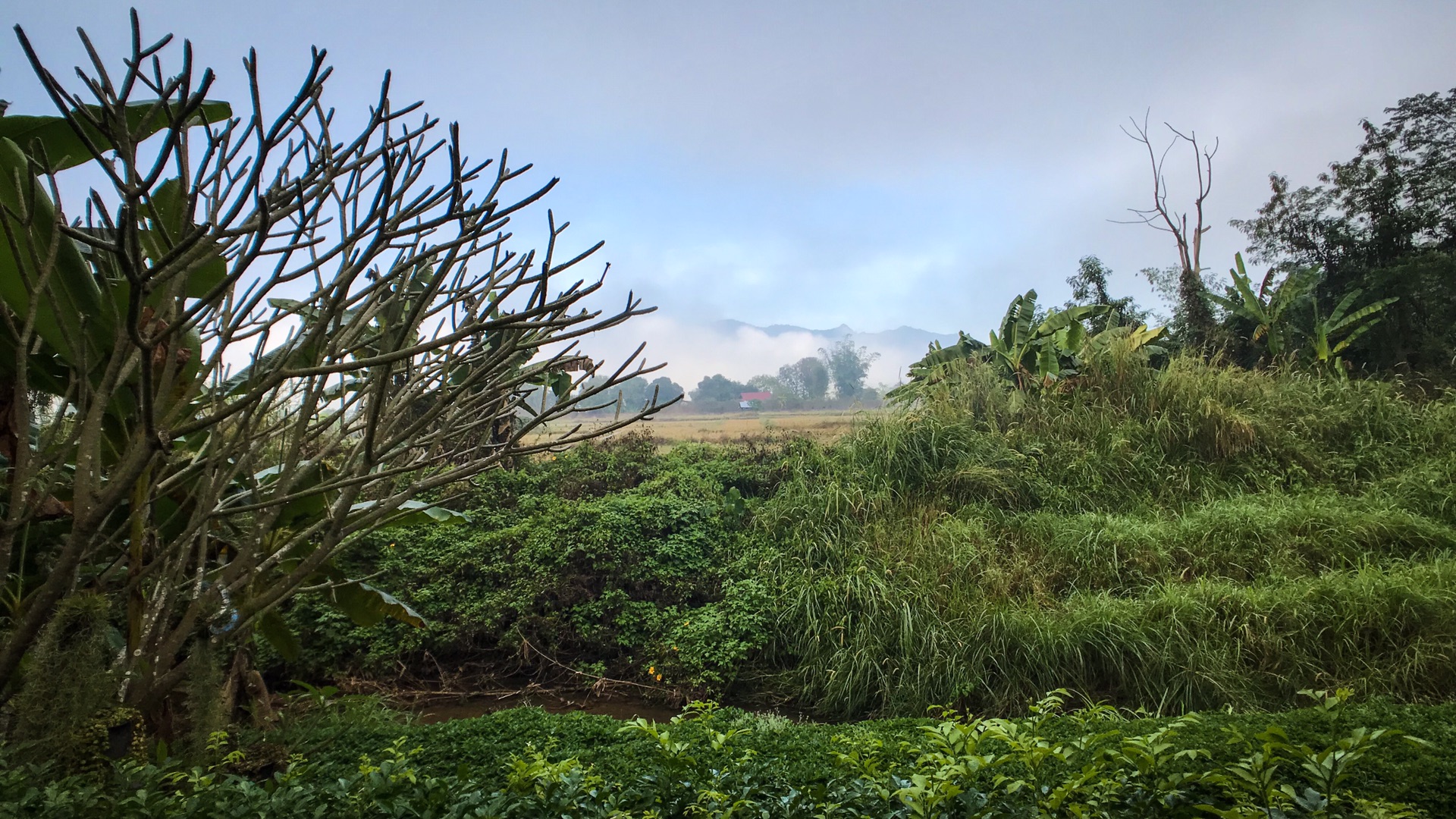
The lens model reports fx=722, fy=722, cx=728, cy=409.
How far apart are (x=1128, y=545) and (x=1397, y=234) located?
6.45 metres

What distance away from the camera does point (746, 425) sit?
8.30 m

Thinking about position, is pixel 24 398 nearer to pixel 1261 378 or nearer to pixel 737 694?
pixel 737 694

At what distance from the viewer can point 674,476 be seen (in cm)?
677

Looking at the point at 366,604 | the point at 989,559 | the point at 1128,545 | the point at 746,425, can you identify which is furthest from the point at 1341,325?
the point at 366,604

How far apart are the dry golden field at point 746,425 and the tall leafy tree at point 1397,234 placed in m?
6.47

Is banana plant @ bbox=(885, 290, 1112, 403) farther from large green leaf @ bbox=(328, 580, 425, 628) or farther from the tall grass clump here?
large green leaf @ bbox=(328, 580, 425, 628)

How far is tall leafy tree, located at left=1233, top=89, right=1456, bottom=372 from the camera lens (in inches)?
305

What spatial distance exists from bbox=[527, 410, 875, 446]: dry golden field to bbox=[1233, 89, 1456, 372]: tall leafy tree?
6.47m

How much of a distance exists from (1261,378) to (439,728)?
8594mm

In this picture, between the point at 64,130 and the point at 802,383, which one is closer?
the point at 64,130

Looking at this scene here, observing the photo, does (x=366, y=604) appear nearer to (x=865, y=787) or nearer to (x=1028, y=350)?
(x=865, y=787)

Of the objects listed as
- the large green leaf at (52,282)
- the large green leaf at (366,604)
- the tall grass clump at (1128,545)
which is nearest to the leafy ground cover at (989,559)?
the tall grass clump at (1128,545)

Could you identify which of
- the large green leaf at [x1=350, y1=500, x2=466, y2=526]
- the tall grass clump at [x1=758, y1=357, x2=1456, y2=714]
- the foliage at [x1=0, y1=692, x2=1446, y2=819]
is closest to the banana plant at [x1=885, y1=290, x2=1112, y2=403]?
the tall grass clump at [x1=758, y1=357, x2=1456, y2=714]

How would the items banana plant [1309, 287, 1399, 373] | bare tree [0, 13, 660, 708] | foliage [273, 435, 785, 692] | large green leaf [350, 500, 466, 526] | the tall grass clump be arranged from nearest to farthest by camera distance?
bare tree [0, 13, 660, 708]
large green leaf [350, 500, 466, 526]
the tall grass clump
foliage [273, 435, 785, 692]
banana plant [1309, 287, 1399, 373]
